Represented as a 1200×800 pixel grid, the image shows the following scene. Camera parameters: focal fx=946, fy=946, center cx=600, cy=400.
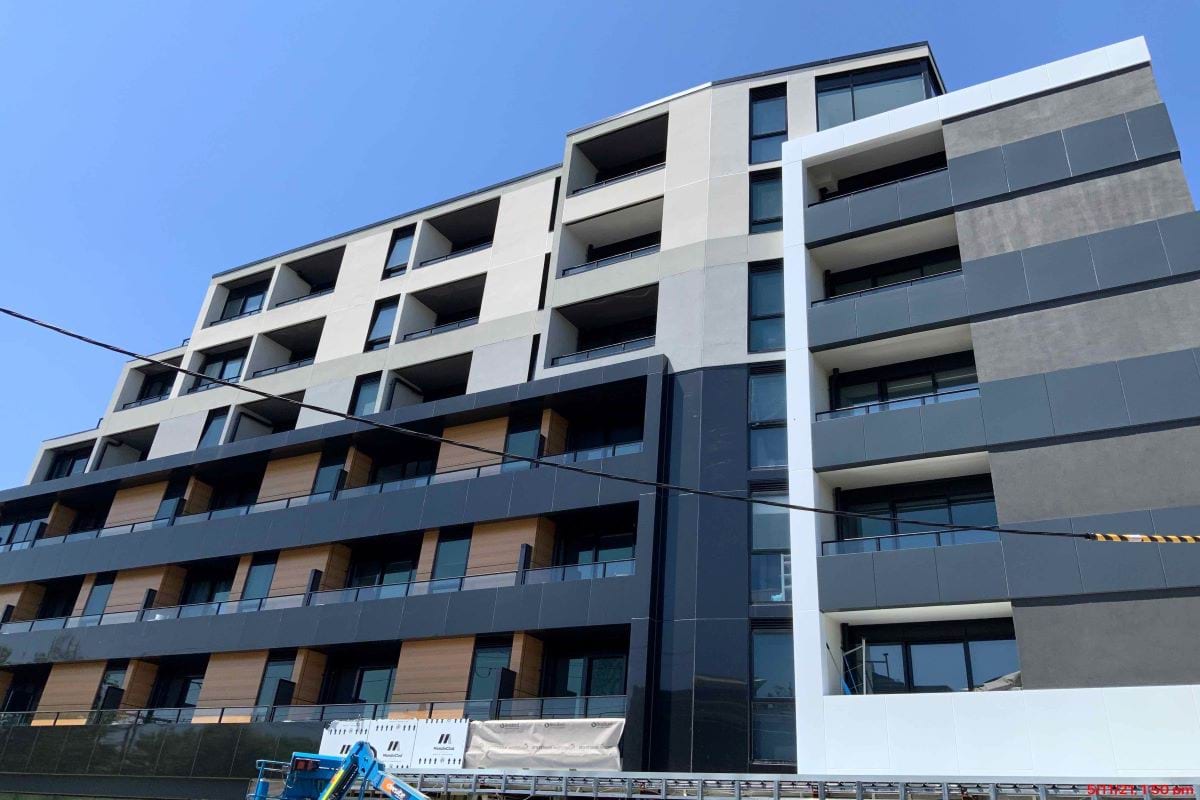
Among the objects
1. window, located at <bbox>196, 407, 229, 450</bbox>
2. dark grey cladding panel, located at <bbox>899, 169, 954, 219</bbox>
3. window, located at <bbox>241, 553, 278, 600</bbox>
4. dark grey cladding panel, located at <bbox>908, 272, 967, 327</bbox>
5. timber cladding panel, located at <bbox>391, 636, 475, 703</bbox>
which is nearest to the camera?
dark grey cladding panel, located at <bbox>908, 272, 967, 327</bbox>

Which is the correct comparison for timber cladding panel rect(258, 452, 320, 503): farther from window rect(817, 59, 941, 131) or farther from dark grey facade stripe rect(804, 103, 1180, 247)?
window rect(817, 59, 941, 131)

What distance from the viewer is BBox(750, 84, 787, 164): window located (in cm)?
3253

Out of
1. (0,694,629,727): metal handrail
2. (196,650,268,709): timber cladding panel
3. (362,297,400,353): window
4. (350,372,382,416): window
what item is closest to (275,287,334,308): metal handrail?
(362,297,400,353): window

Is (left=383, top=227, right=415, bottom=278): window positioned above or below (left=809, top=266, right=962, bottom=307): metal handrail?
above

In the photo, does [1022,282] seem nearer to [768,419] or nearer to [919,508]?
[919,508]

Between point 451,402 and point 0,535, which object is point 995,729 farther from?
point 0,535

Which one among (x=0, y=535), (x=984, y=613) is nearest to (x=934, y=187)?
(x=984, y=613)

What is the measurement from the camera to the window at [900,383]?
26594mm

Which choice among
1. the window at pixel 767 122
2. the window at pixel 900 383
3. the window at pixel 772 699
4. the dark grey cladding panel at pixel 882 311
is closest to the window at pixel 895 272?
the dark grey cladding panel at pixel 882 311

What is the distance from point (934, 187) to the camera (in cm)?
2802

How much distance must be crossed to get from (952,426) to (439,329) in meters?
19.6

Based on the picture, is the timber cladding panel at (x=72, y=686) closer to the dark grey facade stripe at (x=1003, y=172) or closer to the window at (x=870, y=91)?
the dark grey facade stripe at (x=1003, y=172)

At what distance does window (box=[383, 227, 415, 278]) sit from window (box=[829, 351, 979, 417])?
19.4 metres

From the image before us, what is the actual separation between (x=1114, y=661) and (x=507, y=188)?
27178mm
